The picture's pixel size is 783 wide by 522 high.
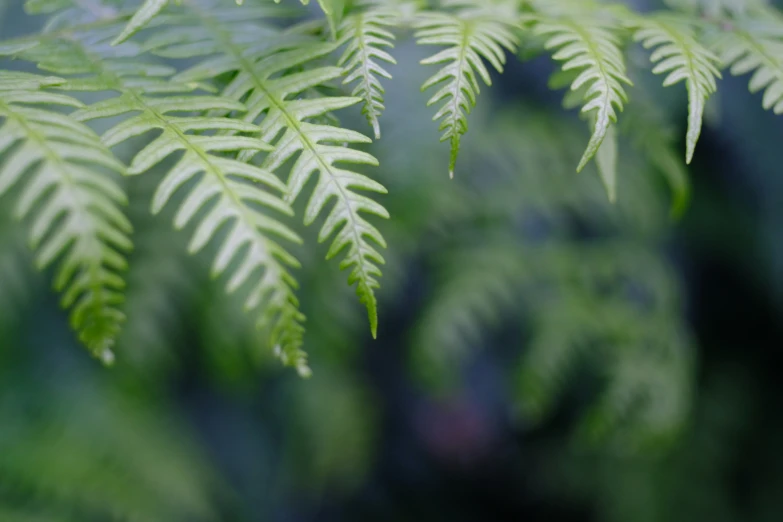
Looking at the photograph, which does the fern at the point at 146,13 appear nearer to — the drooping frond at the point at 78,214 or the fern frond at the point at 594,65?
the drooping frond at the point at 78,214

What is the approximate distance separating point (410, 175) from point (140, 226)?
71 cm

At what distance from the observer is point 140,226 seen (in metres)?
1.71

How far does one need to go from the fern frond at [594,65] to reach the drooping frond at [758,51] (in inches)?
6.5

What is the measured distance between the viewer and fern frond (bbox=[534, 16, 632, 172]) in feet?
2.28

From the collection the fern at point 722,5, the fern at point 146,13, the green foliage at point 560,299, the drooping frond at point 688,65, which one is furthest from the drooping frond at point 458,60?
the green foliage at point 560,299

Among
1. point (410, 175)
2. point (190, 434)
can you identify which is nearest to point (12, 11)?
point (410, 175)

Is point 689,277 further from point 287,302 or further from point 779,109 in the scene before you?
point 287,302

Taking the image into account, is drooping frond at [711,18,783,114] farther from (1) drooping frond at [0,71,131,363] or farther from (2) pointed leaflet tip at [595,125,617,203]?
(1) drooping frond at [0,71,131,363]

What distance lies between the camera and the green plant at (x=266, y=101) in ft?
1.83

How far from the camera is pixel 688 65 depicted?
767mm

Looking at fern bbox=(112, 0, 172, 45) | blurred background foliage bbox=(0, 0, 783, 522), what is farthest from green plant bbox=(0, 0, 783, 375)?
blurred background foliage bbox=(0, 0, 783, 522)

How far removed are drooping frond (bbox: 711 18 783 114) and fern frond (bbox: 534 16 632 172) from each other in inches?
6.5

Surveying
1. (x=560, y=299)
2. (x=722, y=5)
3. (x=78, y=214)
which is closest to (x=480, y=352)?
(x=560, y=299)

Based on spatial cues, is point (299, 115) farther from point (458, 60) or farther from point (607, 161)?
point (607, 161)
